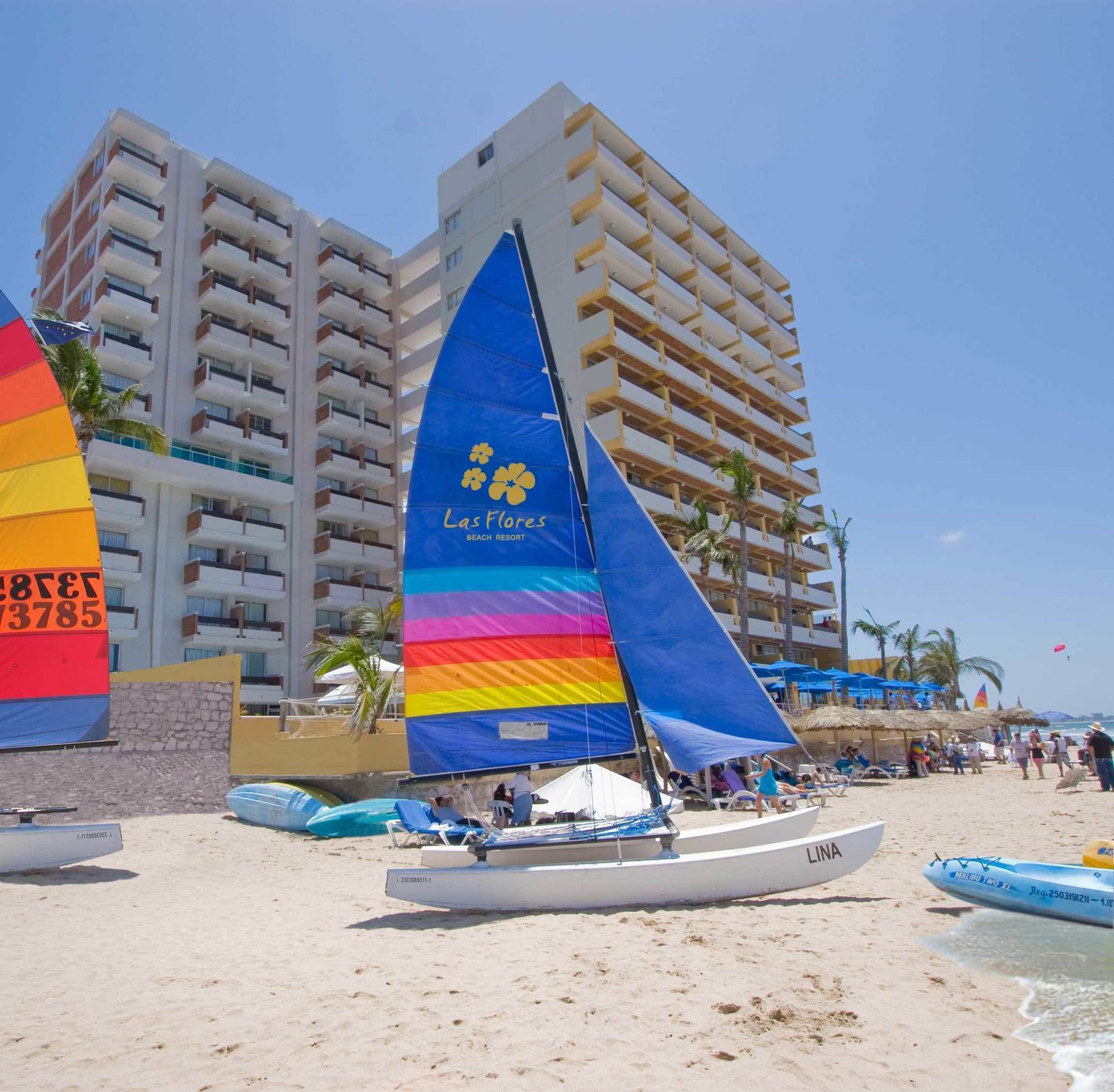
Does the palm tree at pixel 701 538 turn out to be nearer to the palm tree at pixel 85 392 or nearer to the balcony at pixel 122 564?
the palm tree at pixel 85 392

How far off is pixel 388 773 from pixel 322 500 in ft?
75.5

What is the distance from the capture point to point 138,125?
3869 cm

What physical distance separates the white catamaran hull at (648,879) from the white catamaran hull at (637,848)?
33 cm

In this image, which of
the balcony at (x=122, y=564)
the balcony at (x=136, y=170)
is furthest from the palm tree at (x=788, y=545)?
the balcony at (x=136, y=170)

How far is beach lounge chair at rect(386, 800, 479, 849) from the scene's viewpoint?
11516mm

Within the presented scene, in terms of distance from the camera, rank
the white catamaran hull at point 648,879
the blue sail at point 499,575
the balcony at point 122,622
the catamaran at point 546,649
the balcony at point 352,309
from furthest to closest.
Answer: the balcony at point 352,309 < the balcony at point 122,622 < the blue sail at point 499,575 < the catamaran at point 546,649 < the white catamaran hull at point 648,879

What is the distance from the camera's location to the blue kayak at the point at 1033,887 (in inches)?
375

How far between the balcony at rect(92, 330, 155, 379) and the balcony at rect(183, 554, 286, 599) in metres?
9.08

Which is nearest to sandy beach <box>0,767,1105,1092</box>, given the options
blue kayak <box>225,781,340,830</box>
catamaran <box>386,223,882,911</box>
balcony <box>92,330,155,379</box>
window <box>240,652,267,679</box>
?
catamaran <box>386,223,882,911</box>

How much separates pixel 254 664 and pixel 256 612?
2.50m

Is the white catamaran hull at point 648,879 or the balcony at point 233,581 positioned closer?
the white catamaran hull at point 648,879

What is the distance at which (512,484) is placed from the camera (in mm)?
11344

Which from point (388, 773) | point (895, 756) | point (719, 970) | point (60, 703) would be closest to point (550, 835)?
point (719, 970)

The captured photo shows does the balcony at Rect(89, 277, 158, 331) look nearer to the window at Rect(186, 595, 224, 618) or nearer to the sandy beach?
the window at Rect(186, 595, 224, 618)
